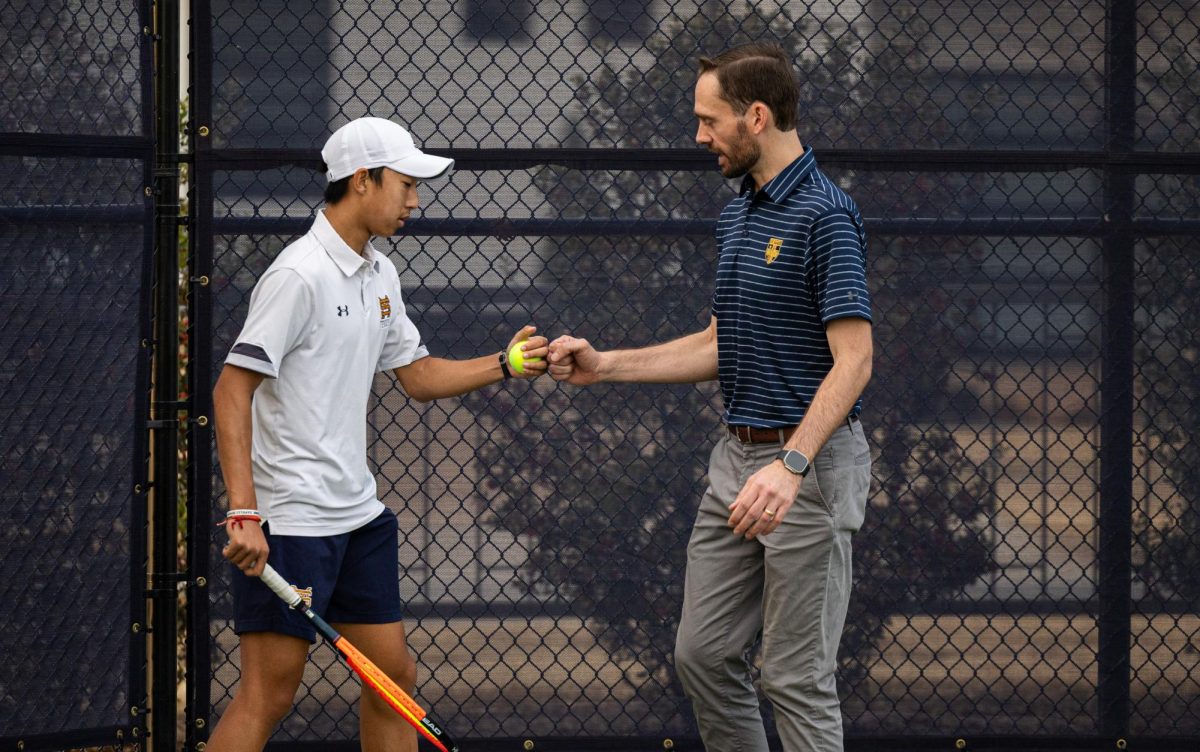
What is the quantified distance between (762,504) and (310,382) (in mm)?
1209

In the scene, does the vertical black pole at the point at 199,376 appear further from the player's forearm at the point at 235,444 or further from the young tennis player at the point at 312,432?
the player's forearm at the point at 235,444

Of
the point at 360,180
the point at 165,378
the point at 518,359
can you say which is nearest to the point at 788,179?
the point at 518,359

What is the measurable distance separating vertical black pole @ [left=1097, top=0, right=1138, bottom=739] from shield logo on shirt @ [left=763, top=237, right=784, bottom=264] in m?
1.58

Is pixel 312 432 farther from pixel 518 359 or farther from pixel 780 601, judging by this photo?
pixel 780 601

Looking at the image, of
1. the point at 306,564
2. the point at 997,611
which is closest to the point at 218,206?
the point at 306,564

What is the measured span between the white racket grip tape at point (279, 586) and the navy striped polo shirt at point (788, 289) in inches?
46.0

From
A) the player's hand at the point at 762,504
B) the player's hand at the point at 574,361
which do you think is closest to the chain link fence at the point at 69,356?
the player's hand at the point at 574,361

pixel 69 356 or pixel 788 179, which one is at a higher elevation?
pixel 788 179

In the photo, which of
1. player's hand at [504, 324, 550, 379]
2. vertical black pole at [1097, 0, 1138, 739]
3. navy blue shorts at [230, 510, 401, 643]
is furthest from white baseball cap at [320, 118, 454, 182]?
vertical black pole at [1097, 0, 1138, 739]

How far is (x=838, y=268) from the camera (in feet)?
10.6

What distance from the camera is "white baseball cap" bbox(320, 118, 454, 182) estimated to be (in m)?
3.59

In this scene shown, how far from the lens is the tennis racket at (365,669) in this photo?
11.2 ft

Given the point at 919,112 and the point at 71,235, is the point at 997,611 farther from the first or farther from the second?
the point at 71,235

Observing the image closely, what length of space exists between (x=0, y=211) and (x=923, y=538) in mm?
3011
